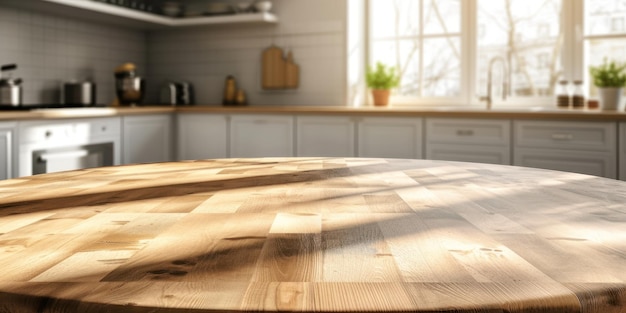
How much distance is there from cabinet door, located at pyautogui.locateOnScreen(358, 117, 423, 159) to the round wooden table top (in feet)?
8.50

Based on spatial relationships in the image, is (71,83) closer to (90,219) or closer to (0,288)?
(90,219)

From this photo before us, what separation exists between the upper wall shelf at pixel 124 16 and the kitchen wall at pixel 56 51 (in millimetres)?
114

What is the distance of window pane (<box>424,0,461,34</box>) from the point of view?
4582mm

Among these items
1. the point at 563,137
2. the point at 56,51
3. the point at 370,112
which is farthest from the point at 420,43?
the point at 56,51

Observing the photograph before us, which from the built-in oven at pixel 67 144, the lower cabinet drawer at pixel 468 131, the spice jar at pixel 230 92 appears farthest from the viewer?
the spice jar at pixel 230 92

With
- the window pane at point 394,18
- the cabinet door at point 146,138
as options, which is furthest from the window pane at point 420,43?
the cabinet door at point 146,138

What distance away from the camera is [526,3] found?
4352 mm

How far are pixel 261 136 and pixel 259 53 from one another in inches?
34.8

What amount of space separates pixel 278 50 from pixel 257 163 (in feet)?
10.6

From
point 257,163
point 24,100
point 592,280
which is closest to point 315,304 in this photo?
point 592,280

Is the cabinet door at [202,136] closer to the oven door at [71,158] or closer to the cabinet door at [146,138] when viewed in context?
the cabinet door at [146,138]

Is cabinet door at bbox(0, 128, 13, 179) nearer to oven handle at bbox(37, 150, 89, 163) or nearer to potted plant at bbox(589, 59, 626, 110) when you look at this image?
oven handle at bbox(37, 150, 89, 163)

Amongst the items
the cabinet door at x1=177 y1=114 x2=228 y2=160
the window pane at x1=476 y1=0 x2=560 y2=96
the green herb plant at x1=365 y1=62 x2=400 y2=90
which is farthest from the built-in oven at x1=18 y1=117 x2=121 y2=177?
the window pane at x1=476 y1=0 x2=560 y2=96

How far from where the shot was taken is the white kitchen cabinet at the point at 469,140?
3.73 m
